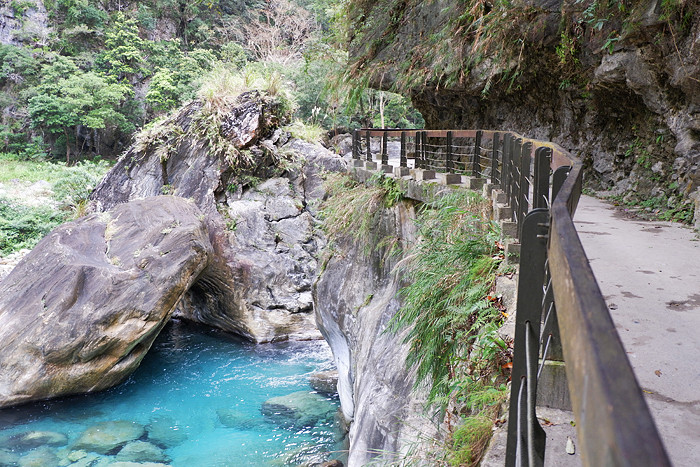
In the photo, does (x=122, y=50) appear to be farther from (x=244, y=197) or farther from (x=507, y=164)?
(x=507, y=164)

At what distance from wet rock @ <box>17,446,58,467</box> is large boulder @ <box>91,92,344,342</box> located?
525 cm

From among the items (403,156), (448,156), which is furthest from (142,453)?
(448,156)

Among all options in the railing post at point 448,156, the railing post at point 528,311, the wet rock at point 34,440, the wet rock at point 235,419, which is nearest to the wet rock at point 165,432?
the wet rock at point 235,419

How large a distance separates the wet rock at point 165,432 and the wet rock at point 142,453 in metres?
0.17

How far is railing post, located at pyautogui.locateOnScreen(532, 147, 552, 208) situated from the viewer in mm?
2980

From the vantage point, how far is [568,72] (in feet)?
28.5

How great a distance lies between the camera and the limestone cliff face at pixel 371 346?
4.75 metres

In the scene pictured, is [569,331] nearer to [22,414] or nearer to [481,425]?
[481,425]

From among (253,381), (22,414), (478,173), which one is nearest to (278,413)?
(253,381)

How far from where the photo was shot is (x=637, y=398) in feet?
1.53

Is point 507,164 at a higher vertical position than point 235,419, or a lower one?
higher

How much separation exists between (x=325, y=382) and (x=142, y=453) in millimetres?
3688

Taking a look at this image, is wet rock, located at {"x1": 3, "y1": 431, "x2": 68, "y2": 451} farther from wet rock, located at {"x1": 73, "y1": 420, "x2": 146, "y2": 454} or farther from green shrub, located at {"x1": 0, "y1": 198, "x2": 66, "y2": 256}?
green shrub, located at {"x1": 0, "y1": 198, "x2": 66, "y2": 256}

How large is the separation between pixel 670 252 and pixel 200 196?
1149 cm
